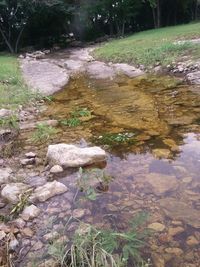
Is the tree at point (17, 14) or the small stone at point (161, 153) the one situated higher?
the tree at point (17, 14)

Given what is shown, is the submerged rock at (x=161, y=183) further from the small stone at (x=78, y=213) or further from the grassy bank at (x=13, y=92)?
the grassy bank at (x=13, y=92)

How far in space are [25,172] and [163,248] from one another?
2336mm

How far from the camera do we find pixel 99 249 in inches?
101

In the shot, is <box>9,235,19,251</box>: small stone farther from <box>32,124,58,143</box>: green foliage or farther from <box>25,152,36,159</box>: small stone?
<box>32,124,58,143</box>: green foliage

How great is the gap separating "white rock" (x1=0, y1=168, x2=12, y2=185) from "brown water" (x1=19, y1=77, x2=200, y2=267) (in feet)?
2.50

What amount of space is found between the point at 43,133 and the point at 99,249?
360 centimetres

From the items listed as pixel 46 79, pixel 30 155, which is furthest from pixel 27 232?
pixel 46 79

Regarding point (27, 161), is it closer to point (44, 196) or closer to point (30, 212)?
point (44, 196)

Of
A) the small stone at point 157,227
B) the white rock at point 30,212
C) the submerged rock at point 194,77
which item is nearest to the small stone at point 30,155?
the white rock at point 30,212

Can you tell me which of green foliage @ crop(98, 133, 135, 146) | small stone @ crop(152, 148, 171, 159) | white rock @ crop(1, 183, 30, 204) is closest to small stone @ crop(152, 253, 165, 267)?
white rock @ crop(1, 183, 30, 204)

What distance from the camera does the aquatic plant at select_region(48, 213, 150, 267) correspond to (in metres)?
2.49

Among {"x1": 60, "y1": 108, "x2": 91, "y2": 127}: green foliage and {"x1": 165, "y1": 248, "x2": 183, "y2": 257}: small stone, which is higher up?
{"x1": 165, "y1": 248, "x2": 183, "y2": 257}: small stone

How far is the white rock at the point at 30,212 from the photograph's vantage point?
3.34 m

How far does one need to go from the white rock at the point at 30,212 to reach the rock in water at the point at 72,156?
1.01m
